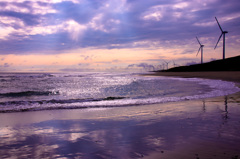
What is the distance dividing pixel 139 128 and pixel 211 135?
2277mm

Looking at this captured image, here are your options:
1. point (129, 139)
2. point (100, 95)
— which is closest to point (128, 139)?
point (129, 139)

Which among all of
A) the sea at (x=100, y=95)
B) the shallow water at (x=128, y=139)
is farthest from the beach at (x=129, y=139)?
the sea at (x=100, y=95)

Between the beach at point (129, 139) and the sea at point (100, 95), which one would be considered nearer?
the beach at point (129, 139)

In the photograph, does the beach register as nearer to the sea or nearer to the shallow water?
the shallow water

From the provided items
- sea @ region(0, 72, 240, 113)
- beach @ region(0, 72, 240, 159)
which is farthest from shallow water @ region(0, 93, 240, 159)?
sea @ region(0, 72, 240, 113)

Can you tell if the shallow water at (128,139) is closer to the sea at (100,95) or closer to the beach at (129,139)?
the beach at (129,139)

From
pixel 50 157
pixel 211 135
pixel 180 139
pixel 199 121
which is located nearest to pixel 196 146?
→ pixel 180 139

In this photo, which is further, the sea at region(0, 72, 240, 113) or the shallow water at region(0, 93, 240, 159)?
the sea at region(0, 72, 240, 113)

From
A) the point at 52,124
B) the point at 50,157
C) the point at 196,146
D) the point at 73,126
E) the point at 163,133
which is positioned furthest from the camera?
the point at 52,124

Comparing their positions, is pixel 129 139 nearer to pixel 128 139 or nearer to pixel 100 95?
pixel 128 139

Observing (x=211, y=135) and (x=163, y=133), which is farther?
(x=163, y=133)

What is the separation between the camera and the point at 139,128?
6.18m

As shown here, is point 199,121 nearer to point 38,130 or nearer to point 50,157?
point 50,157

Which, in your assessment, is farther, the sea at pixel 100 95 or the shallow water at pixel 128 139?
the sea at pixel 100 95
